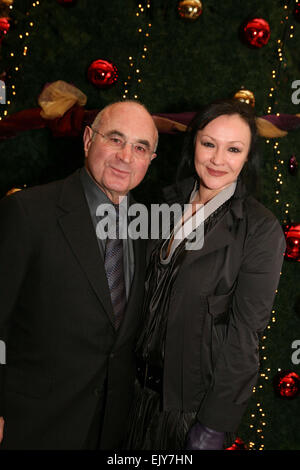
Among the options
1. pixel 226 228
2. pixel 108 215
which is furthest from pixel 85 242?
pixel 226 228

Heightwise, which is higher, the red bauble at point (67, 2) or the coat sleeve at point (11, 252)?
the red bauble at point (67, 2)

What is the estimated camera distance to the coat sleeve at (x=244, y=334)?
1.64m

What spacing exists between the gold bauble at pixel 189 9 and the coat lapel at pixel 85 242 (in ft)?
4.30

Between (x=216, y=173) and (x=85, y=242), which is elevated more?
(x=216, y=173)

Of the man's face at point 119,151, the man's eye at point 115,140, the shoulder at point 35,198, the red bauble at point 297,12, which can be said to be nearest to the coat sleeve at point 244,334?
the man's face at point 119,151

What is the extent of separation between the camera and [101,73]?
92.4 inches

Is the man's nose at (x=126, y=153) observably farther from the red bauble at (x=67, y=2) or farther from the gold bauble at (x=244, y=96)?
the red bauble at (x=67, y=2)

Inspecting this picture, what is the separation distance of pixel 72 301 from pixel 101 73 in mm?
1355

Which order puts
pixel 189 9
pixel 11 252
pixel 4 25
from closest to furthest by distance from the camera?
pixel 11 252 < pixel 189 9 < pixel 4 25

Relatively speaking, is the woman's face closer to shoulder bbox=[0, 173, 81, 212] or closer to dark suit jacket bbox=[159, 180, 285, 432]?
dark suit jacket bbox=[159, 180, 285, 432]

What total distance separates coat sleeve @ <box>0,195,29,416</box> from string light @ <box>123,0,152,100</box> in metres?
1.27

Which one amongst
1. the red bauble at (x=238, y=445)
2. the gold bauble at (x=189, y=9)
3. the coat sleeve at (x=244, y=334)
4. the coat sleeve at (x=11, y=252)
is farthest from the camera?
the red bauble at (x=238, y=445)

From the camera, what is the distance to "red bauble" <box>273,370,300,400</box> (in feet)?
8.39

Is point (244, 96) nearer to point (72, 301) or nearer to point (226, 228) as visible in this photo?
point (226, 228)
